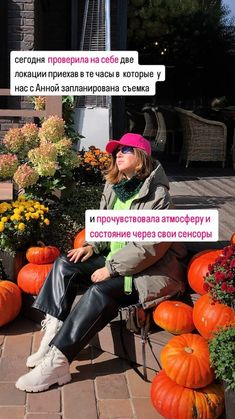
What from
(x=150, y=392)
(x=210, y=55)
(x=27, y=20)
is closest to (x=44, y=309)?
(x=150, y=392)

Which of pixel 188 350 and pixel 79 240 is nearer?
pixel 188 350

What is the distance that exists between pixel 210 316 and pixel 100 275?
2.05ft

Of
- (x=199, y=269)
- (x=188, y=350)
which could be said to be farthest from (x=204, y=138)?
(x=188, y=350)

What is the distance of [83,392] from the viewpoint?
2766 mm

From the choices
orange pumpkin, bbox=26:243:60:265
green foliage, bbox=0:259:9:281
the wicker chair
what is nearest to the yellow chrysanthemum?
orange pumpkin, bbox=26:243:60:265

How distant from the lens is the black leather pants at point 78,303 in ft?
9.09

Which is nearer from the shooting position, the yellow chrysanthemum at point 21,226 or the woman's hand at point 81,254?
the woman's hand at point 81,254

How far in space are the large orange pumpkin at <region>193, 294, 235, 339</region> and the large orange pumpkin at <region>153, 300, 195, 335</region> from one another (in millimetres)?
64

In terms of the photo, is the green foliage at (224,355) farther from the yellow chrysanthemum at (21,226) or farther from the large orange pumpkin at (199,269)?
the yellow chrysanthemum at (21,226)

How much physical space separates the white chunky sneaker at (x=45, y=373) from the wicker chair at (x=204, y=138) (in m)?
5.93

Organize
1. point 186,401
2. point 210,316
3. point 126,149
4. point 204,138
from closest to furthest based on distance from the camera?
point 186,401 → point 210,316 → point 126,149 → point 204,138

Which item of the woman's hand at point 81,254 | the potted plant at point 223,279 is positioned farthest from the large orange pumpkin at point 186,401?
the woman's hand at point 81,254

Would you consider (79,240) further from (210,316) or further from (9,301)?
(210,316)

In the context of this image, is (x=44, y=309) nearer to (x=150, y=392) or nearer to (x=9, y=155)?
(x=150, y=392)
